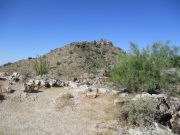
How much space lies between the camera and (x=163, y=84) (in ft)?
73.4

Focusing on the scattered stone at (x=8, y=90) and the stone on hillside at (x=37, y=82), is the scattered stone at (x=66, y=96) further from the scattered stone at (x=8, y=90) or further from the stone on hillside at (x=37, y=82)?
the scattered stone at (x=8, y=90)

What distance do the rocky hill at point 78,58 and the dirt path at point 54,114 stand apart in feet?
117

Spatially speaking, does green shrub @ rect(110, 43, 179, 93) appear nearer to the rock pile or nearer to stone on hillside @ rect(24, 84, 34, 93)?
the rock pile

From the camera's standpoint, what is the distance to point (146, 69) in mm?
22734

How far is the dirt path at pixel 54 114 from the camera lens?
49.2ft

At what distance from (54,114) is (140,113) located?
4.70 metres

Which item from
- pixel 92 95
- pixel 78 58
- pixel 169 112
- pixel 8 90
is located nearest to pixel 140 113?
pixel 169 112

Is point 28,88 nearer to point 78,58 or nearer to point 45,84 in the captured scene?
point 45,84

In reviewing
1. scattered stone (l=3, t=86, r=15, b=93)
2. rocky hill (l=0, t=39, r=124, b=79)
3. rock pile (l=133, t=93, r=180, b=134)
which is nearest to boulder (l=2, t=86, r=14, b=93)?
scattered stone (l=3, t=86, r=15, b=93)

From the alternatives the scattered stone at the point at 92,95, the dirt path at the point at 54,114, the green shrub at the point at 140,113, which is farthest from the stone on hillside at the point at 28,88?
the green shrub at the point at 140,113

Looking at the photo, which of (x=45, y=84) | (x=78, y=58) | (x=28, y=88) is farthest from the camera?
(x=78, y=58)

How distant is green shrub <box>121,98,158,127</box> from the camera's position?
52.0 ft

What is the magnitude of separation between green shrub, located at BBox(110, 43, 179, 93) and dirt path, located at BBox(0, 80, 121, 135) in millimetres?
3762

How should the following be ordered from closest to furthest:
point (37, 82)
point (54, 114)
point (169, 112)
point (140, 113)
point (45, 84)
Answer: point (140, 113), point (54, 114), point (169, 112), point (45, 84), point (37, 82)
